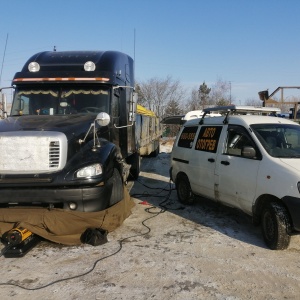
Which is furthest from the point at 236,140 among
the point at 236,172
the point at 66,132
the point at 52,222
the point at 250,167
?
the point at 52,222

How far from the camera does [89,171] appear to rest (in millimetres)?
5168

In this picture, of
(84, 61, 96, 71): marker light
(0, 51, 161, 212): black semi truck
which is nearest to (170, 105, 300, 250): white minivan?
(0, 51, 161, 212): black semi truck

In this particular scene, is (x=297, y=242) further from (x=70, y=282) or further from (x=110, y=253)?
A: (x=70, y=282)

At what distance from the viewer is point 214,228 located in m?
6.14

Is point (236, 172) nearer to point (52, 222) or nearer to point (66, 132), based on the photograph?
point (66, 132)

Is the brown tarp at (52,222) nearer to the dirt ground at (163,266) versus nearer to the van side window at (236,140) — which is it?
the dirt ground at (163,266)

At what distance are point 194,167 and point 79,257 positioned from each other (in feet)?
11.2

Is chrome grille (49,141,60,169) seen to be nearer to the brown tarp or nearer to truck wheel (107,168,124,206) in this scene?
the brown tarp

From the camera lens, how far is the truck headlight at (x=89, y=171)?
16.8ft

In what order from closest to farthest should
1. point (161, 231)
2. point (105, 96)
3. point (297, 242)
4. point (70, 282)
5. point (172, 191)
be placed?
1. point (70, 282)
2. point (297, 242)
3. point (161, 231)
4. point (105, 96)
5. point (172, 191)

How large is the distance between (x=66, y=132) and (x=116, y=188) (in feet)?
4.45

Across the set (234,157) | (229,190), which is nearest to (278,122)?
(234,157)

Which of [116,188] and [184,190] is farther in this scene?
[184,190]

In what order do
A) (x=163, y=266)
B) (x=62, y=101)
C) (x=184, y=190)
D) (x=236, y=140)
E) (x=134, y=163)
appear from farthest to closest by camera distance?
(x=134, y=163), (x=184, y=190), (x=62, y=101), (x=236, y=140), (x=163, y=266)
